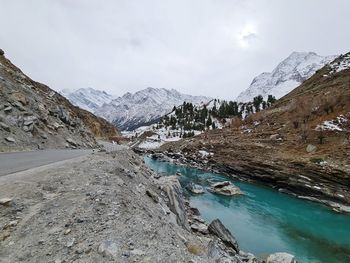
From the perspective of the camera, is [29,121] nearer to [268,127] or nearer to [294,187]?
[294,187]

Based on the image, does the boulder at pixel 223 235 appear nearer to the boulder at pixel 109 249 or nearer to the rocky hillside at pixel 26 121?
the boulder at pixel 109 249

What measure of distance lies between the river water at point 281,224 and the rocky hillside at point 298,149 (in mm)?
6451

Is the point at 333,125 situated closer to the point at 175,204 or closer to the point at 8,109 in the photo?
the point at 175,204

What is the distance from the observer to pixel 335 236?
3259cm

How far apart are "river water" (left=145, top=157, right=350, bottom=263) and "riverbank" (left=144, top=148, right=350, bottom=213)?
399cm

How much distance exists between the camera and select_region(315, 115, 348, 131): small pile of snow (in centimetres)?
7025

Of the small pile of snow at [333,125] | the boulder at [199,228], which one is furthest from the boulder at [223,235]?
the small pile of snow at [333,125]

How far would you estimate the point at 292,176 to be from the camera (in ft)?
192

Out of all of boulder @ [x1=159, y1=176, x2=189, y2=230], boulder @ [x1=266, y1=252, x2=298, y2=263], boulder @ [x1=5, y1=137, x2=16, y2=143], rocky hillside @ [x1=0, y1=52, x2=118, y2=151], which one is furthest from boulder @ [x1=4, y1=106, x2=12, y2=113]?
boulder @ [x1=266, y1=252, x2=298, y2=263]

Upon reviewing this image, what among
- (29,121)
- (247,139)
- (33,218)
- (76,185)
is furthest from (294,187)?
(33,218)

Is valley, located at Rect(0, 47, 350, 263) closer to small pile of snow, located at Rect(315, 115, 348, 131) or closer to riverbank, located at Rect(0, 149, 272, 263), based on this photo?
riverbank, located at Rect(0, 149, 272, 263)

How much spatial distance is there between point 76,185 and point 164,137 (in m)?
161

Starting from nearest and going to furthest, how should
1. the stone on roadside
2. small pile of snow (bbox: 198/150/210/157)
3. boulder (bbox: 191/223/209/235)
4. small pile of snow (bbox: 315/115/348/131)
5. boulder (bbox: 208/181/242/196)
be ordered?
the stone on roadside → boulder (bbox: 191/223/209/235) → boulder (bbox: 208/181/242/196) → small pile of snow (bbox: 315/115/348/131) → small pile of snow (bbox: 198/150/210/157)

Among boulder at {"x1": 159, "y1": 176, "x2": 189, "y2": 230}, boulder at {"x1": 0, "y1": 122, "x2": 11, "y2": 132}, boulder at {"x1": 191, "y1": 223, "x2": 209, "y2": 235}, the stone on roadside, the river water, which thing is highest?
boulder at {"x1": 0, "y1": 122, "x2": 11, "y2": 132}
